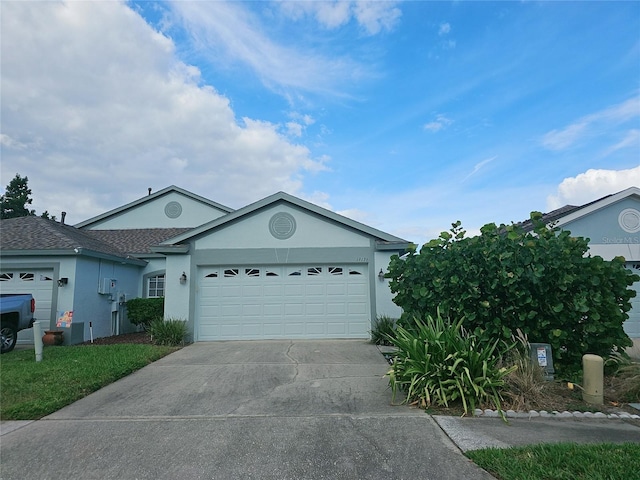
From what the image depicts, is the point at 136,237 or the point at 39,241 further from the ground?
the point at 136,237

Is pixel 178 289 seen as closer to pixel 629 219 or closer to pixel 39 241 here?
pixel 39 241

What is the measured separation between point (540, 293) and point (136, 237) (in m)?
16.5

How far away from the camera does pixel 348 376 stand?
7.38 m

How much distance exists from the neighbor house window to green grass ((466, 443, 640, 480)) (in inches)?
555

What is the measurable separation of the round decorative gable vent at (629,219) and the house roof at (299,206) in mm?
6888

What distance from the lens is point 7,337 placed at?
32.7 ft

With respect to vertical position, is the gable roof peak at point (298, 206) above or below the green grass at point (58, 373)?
above

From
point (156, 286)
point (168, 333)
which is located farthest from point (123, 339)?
point (156, 286)

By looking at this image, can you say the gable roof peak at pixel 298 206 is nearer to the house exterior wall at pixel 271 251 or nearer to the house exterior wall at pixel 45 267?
the house exterior wall at pixel 271 251

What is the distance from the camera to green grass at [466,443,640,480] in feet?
11.1

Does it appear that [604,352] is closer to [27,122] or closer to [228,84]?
[228,84]

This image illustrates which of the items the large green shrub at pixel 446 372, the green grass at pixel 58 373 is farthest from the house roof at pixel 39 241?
the large green shrub at pixel 446 372

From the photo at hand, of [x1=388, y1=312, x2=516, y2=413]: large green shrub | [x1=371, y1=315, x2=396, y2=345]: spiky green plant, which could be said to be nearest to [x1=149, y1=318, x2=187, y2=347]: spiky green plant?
[x1=371, y1=315, x2=396, y2=345]: spiky green plant

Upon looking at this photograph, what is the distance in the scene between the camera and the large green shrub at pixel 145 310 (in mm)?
13570
